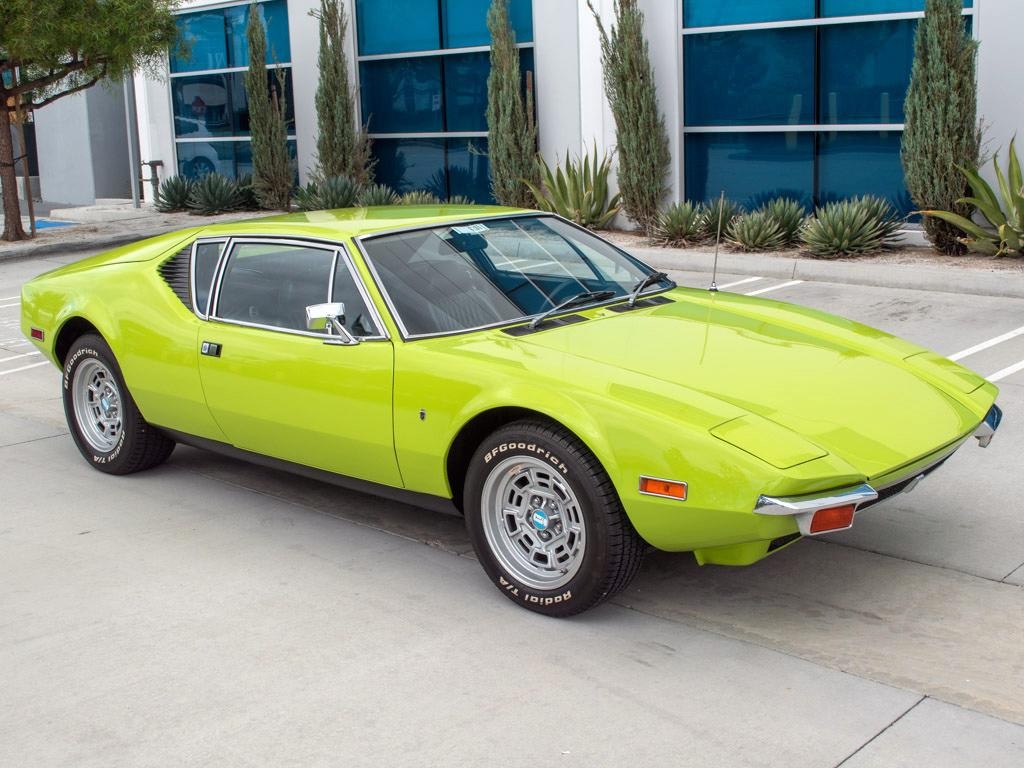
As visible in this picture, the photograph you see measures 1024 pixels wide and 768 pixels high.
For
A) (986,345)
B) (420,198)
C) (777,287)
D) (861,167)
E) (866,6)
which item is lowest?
(986,345)

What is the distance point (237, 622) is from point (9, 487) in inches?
95.8

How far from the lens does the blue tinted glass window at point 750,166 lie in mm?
13695

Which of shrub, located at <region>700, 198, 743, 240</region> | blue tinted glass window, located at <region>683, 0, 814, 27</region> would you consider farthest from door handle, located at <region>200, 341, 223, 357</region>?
blue tinted glass window, located at <region>683, 0, 814, 27</region>

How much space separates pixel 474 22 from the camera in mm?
17125

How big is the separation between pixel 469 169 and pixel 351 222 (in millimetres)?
12226

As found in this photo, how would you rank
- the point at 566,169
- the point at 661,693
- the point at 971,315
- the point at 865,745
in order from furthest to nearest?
the point at 566,169
the point at 971,315
the point at 661,693
the point at 865,745

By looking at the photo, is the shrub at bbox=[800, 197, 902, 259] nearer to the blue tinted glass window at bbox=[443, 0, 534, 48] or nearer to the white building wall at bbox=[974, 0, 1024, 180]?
the white building wall at bbox=[974, 0, 1024, 180]

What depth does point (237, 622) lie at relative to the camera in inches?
183

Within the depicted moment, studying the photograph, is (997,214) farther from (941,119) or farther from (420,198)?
(420,198)

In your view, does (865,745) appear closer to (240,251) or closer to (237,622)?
(237,622)

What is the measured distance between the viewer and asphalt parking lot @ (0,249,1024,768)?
3.72 m

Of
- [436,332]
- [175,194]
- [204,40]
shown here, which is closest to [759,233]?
[436,332]

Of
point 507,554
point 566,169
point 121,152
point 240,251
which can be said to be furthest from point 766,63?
point 121,152

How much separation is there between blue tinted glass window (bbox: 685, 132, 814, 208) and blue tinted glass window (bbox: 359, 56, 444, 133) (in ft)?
15.6
